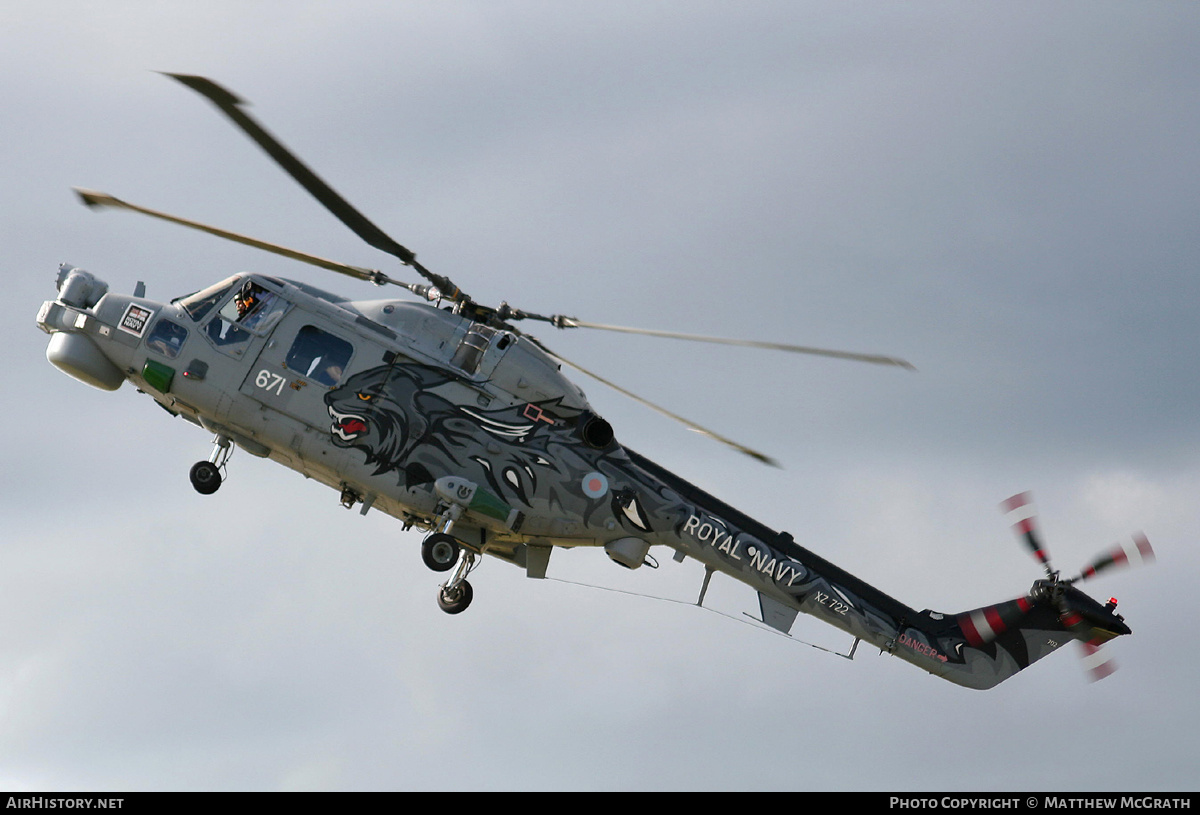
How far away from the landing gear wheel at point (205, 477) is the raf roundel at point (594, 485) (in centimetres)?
737

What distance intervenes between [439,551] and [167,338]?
677 cm

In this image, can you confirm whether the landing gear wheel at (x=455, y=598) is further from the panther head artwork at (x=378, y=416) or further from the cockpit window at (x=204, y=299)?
the cockpit window at (x=204, y=299)

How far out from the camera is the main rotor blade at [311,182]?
20.0 metres

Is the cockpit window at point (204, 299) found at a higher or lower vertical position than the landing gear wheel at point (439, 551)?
higher

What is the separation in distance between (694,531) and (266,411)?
8670 mm

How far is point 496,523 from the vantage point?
85.1 feet

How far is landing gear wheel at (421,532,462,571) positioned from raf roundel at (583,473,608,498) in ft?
9.14

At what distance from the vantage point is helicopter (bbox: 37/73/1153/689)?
Answer: 84.0ft

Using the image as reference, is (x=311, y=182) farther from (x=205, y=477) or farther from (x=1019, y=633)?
(x=1019, y=633)

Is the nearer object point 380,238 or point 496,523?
point 380,238

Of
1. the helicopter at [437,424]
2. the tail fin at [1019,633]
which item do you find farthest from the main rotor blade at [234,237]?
the tail fin at [1019,633]

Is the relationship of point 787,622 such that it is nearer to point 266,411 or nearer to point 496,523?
point 496,523
